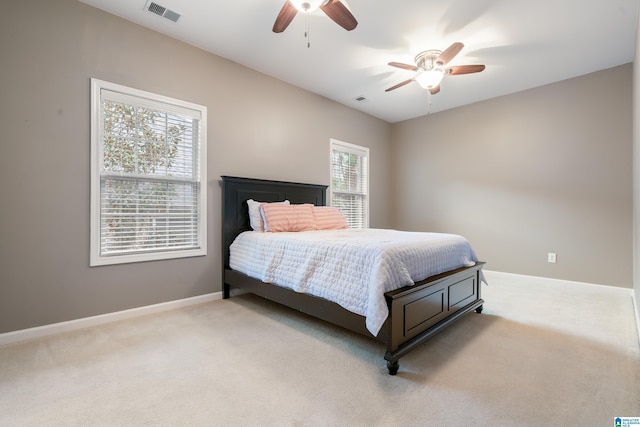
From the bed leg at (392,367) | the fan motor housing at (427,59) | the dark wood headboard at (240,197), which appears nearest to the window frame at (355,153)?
the dark wood headboard at (240,197)

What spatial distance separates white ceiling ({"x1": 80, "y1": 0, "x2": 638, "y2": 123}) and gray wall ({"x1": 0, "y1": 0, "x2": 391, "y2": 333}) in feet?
1.00

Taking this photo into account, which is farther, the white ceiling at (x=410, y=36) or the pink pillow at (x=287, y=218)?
the pink pillow at (x=287, y=218)

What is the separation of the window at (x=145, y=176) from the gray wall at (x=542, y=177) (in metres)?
4.02

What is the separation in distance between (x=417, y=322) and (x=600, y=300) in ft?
8.91

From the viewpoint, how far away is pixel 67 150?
242cm

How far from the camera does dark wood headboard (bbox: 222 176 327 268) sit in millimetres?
3352

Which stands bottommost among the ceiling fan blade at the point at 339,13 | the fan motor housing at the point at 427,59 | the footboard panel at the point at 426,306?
the footboard panel at the point at 426,306

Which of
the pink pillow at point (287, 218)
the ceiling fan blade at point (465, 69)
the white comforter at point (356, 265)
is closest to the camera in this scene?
the white comforter at point (356, 265)

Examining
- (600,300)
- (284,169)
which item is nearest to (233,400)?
(284,169)

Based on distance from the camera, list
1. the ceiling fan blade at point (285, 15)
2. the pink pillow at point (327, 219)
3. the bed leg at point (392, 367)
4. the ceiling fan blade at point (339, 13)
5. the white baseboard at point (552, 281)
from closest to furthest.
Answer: the bed leg at point (392, 367)
the ceiling fan blade at point (339, 13)
the ceiling fan blade at point (285, 15)
the white baseboard at point (552, 281)
the pink pillow at point (327, 219)

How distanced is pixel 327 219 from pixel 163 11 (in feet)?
8.89

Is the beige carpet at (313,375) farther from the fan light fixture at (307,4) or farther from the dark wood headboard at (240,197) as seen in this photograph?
the fan light fixture at (307,4)

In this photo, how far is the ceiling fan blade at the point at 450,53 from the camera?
2632mm

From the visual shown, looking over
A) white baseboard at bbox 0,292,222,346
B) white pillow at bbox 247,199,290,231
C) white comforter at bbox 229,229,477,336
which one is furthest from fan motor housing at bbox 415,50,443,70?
white baseboard at bbox 0,292,222,346
